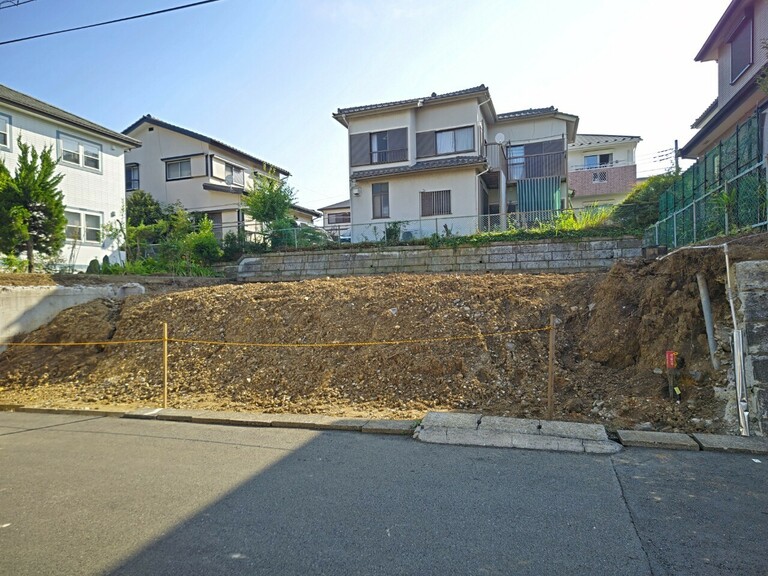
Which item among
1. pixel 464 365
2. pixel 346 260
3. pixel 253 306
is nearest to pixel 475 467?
pixel 464 365

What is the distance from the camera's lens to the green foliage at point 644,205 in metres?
14.3

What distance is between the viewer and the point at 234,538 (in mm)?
2867

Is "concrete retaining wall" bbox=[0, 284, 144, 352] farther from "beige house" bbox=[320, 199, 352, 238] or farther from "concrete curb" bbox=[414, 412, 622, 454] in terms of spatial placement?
"beige house" bbox=[320, 199, 352, 238]

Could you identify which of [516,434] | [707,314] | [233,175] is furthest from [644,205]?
[233,175]

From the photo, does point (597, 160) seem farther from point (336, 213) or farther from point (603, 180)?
point (336, 213)

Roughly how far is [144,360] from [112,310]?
2.55 meters

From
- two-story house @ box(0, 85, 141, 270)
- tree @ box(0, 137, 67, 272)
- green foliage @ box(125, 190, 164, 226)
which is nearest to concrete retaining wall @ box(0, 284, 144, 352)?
tree @ box(0, 137, 67, 272)

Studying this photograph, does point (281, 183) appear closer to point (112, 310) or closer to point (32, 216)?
point (32, 216)

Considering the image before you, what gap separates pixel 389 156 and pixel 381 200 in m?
2.09

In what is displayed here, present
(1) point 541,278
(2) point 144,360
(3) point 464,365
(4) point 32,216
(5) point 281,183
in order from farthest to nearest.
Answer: (5) point 281,183
(4) point 32,216
(1) point 541,278
(2) point 144,360
(3) point 464,365

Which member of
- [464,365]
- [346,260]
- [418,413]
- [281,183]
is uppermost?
[281,183]

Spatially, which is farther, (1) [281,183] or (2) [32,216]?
(1) [281,183]

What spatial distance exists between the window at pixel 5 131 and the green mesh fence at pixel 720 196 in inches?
754

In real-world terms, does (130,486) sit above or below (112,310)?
below
